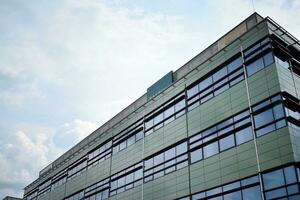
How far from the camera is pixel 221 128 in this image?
92.5 ft

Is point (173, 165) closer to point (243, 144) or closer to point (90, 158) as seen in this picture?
point (243, 144)

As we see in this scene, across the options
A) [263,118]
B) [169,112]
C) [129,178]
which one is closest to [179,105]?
[169,112]

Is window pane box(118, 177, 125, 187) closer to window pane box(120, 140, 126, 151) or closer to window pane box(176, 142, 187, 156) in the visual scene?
window pane box(120, 140, 126, 151)

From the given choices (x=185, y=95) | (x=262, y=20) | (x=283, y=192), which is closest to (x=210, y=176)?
(x=283, y=192)

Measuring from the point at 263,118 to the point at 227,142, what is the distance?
391cm

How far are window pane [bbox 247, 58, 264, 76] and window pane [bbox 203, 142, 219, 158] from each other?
6689mm

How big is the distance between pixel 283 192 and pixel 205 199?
7.82 m

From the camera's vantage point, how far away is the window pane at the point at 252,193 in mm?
23078

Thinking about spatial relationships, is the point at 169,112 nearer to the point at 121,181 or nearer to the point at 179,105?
the point at 179,105

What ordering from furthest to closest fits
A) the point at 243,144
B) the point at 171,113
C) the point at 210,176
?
the point at 171,113, the point at 210,176, the point at 243,144

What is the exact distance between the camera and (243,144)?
2539 cm

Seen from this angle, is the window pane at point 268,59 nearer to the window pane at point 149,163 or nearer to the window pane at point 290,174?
the window pane at point 290,174

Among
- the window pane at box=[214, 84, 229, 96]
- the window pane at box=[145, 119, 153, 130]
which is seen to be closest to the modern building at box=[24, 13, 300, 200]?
the window pane at box=[214, 84, 229, 96]

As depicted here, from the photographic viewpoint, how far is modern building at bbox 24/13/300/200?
Answer: 23.2 m
